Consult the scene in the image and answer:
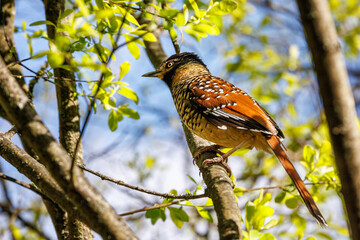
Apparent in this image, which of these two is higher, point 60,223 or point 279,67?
point 279,67

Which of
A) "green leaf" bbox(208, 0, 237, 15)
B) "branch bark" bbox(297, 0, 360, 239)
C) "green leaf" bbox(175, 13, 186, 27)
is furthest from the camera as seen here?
"green leaf" bbox(208, 0, 237, 15)

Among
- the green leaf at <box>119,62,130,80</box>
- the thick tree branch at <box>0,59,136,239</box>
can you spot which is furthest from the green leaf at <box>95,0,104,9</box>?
the thick tree branch at <box>0,59,136,239</box>

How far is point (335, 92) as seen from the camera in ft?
4.37

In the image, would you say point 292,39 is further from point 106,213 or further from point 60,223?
point 106,213

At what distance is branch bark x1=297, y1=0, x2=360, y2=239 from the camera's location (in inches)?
52.3

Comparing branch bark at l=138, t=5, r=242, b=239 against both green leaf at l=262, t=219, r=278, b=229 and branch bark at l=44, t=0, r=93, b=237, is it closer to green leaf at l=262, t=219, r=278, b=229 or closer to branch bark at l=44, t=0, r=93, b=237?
green leaf at l=262, t=219, r=278, b=229

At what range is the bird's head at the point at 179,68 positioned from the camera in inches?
169

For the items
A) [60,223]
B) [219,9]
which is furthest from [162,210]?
[219,9]

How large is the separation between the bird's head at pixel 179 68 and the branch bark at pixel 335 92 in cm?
291

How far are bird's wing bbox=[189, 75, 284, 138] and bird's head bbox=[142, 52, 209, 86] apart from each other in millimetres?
345

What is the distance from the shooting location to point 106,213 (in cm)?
164

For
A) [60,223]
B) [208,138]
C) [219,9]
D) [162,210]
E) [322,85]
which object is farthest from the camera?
[208,138]

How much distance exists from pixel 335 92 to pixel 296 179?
1887mm

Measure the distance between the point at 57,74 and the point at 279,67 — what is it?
10.8 feet
